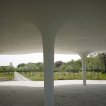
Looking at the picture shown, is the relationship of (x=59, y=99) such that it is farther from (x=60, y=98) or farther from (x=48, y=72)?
(x=48, y=72)

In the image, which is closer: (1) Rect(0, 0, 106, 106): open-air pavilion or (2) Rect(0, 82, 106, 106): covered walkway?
(1) Rect(0, 0, 106, 106): open-air pavilion

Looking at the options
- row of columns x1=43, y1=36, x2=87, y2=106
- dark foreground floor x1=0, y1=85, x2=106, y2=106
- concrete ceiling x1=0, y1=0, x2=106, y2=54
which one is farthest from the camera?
dark foreground floor x1=0, y1=85, x2=106, y2=106

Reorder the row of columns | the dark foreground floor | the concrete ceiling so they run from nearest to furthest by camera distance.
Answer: the concrete ceiling, the row of columns, the dark foreground floor

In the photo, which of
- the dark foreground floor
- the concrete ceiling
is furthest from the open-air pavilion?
the dark foreground floor

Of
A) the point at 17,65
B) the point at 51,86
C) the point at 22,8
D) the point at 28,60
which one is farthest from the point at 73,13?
the point at 17,65

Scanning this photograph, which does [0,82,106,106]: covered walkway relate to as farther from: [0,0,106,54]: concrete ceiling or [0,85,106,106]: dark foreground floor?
[0,0,106,54]: concrete ceiling

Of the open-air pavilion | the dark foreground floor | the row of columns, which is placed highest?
the open-air pavilion

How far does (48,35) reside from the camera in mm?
13922

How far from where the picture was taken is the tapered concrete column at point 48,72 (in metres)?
13.7

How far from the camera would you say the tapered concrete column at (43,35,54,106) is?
13679 millimetres

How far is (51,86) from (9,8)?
4679 mm

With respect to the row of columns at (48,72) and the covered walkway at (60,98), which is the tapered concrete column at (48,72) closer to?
the row of columns at (48,72)

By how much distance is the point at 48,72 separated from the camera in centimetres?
1380

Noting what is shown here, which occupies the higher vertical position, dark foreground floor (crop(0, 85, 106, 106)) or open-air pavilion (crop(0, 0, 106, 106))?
open-air pavilion (crop(0, 0, 106, 106))
